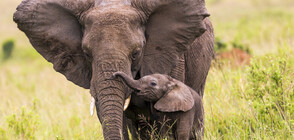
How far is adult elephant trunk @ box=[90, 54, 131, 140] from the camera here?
14.9ft

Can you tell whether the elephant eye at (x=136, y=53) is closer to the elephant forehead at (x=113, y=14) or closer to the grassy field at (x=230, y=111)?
the elephant forehead at (x=113, y=14)

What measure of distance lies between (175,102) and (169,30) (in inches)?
34.0

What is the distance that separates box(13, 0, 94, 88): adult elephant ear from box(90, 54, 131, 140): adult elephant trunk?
609 mm

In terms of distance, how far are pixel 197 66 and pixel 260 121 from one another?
0.95 metres

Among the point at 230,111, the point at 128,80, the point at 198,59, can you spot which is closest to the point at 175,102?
the point at 128,80

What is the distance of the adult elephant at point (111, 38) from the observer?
4.61 metres

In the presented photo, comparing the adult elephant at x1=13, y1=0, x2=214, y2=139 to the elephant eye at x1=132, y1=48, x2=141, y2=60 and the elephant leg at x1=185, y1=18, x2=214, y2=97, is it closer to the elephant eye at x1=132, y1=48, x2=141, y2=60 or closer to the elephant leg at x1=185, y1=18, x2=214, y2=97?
the elephant eye at x1=132, y1=48, x2=141, y2=60

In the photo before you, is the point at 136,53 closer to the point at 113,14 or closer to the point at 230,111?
the point at 113,14

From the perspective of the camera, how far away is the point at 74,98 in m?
9.04

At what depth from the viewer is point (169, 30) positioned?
5309 millimetres

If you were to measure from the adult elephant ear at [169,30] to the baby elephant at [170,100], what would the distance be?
16.6 inches

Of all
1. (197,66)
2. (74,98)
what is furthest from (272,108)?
(74,98)

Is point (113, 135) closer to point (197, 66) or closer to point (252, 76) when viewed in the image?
point (197, 66)

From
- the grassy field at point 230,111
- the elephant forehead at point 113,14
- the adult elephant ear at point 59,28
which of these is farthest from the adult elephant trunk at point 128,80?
the grassy field at point 230,111
